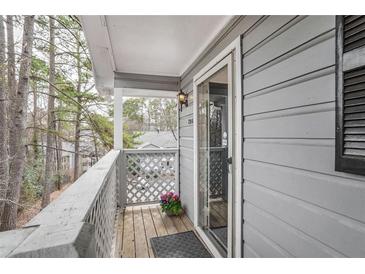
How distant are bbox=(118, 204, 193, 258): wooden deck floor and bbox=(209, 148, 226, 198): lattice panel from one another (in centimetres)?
85

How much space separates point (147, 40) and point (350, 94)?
2.09 metres

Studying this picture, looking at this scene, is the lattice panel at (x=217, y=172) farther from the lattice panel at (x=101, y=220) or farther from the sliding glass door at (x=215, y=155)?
the lattice panel at (x=101, y=220)

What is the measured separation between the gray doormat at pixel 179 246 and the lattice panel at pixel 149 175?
1.23m

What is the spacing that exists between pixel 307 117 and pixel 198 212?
212cm

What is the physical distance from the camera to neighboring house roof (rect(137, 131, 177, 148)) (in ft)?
18.9

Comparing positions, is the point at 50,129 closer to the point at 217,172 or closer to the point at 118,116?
the point at 118,116

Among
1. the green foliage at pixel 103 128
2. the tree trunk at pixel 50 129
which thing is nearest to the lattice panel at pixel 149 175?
the green foliage at pixel 103 128

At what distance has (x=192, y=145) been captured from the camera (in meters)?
3.01

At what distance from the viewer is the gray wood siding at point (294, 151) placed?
91cm

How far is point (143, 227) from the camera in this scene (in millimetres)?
2830

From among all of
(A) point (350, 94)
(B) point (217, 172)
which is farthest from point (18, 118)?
(A) point (350, 94)

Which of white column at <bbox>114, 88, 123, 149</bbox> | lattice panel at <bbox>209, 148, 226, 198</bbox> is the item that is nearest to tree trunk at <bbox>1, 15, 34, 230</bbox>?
white column at <bbox>114, 88, 123, 149</bbox>
